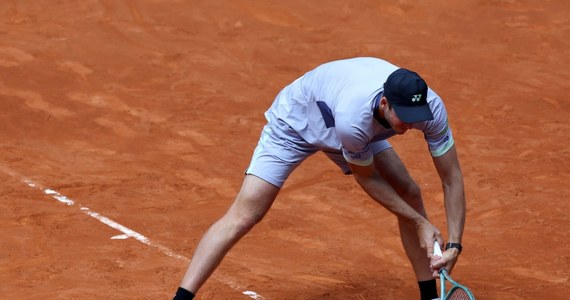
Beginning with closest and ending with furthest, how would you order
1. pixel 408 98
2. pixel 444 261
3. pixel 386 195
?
pixel 408 98
pixel 444 261
pixel 386 195

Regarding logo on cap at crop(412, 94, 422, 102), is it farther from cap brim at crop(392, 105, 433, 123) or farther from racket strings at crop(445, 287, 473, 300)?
racket strings at crop(445, 287, 473, 300)

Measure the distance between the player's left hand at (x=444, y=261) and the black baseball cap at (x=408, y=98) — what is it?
32.0 inches

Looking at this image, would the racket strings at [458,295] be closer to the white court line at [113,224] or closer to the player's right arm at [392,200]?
the player's right arm at [392,200]

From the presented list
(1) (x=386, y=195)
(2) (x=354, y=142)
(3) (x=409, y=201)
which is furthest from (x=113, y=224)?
(2) (x=354, y=142)

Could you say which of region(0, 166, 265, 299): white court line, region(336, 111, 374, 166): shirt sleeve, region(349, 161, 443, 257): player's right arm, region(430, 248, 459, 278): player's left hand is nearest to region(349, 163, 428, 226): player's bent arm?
region(349, 161, 443, 257): player's right arm

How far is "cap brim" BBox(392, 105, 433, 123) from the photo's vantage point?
5.58 metres

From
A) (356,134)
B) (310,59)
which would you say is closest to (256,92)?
(310,59)

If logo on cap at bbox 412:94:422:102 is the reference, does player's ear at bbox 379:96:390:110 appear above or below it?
below

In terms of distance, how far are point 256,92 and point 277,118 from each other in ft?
15.8

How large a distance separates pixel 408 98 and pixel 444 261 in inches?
38.7

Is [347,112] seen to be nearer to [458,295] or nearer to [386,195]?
[386,195]

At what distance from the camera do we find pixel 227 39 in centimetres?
1252

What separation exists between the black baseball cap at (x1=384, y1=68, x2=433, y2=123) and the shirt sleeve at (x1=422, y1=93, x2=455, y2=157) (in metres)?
0.22

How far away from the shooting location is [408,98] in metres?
5.60
